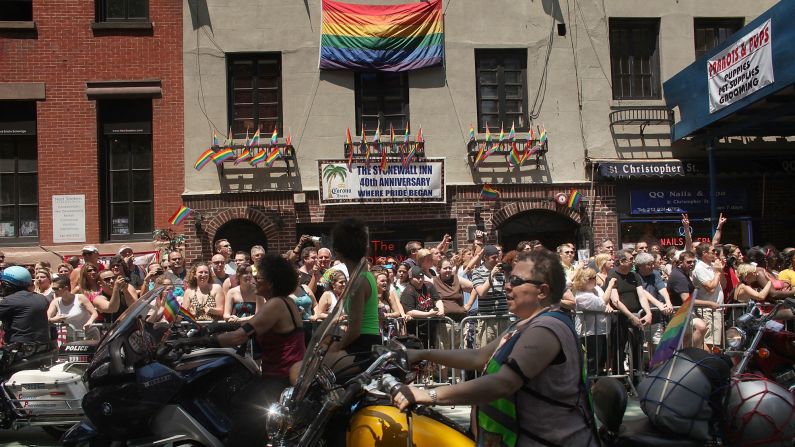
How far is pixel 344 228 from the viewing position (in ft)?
16.0

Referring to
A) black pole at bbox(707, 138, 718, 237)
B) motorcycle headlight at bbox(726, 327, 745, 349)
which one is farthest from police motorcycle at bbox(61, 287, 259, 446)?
black pole at bbox(707, 138, 718, 237)

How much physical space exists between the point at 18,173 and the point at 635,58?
13.5 meters

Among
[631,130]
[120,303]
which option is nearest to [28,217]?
[120,303]

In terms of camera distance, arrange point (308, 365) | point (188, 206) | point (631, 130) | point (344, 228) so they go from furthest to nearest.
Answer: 1. point (631, 130)
2. point (188, 206)
3. point (344, 228)
4. point (308, 365)

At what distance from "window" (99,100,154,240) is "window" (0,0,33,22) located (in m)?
2.47

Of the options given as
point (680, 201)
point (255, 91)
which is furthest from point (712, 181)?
point (255, 91)

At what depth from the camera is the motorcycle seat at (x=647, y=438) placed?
354 cm

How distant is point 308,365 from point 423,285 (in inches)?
247

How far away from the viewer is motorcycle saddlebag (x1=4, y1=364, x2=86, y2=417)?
684 cm

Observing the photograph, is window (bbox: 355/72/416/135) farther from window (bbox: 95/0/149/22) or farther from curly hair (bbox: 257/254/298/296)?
curly hair (bbox: 257/254/298/296)

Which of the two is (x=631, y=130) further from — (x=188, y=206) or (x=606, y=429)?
(x=606, y=429)

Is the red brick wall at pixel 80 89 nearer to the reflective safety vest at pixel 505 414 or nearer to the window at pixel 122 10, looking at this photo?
the window at pixel 122 10

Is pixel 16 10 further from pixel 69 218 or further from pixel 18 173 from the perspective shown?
pixel 69 218

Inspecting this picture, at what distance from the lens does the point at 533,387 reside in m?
3.09
